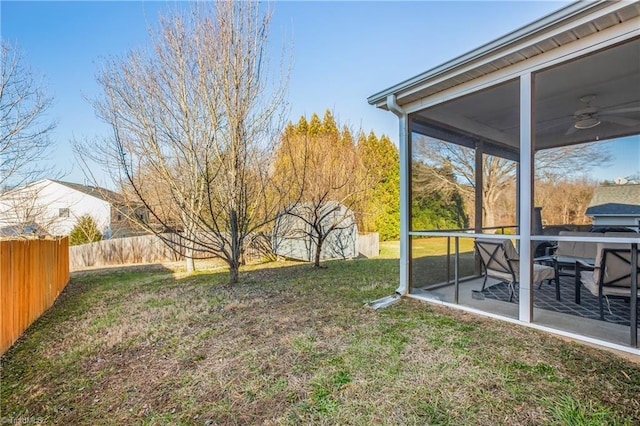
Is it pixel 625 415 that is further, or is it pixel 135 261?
pixel 135 261

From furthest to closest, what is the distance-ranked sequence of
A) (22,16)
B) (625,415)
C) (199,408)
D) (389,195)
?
(389,195) < (22,16) < (199,408) < (625,415)

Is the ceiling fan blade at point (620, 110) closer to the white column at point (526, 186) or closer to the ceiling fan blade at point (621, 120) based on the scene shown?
the ceiling fan blade at point (621, 120)

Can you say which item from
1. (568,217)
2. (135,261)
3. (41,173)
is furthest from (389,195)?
(41,173)

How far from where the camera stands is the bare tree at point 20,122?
887 cm

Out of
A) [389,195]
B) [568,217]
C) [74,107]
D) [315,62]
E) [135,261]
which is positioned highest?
[315,62]

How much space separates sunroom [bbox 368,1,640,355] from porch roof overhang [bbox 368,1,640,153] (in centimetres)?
1

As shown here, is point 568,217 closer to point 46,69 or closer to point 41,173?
point 46,69

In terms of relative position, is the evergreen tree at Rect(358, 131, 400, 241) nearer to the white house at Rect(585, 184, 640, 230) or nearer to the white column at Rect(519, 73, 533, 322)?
the white house at Rect(585, 184, 640, 230)

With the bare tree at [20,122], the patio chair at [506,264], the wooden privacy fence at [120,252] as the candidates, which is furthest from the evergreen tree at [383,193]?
the bare tree at [20,122]

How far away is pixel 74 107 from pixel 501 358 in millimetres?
11036

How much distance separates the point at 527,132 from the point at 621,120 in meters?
3.45

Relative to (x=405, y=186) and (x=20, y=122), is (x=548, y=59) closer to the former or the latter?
(x=405, y=186)

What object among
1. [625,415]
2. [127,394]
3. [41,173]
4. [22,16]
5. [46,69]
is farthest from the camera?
[41,173]

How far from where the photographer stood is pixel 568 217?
532 cm
